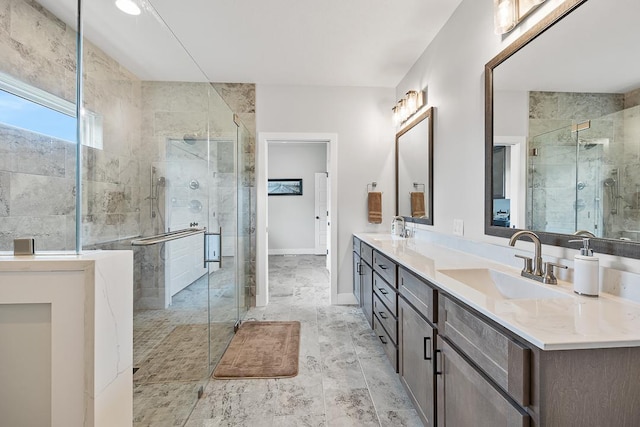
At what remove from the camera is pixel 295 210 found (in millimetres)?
7117

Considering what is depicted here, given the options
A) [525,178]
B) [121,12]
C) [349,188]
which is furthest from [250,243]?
[525,178]

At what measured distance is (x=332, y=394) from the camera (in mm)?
1896

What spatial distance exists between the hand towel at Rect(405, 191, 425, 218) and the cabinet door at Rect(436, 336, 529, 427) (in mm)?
1714

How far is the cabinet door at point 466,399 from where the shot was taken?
86 centimetres

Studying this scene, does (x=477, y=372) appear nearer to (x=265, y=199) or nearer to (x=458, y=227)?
(x=458, y=227)

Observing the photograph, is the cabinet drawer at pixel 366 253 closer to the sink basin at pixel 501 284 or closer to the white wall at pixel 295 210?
the sink basin at pixel 501 284

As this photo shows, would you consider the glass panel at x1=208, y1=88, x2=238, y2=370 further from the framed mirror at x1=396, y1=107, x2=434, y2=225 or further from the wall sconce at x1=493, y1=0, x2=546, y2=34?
the wall sconce at x1=493, y1=0, x2=546, y2=34

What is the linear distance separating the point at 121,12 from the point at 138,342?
151cm

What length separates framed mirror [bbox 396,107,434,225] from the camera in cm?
266

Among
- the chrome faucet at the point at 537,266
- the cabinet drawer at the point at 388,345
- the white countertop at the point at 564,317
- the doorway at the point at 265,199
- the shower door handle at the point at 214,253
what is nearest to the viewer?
the white countertop at the point at 564,317

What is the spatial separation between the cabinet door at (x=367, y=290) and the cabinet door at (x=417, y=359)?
0.80 meters

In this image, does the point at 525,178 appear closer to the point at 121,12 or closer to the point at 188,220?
the point at 188,220

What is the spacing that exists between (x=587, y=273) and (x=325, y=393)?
1.58m

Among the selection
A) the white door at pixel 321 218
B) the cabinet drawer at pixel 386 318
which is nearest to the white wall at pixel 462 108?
the cabinet drawer at pixel 386 318
